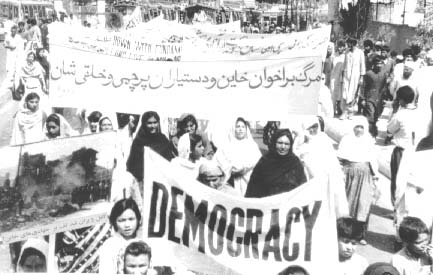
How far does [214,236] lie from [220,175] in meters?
1.07

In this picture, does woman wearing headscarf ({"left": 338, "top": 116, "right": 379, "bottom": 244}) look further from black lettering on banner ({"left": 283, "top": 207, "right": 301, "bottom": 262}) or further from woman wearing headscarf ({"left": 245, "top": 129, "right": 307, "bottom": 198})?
black lettering on banner ({"left": 283, "top": 207, "right": 301, "bottom": 262})

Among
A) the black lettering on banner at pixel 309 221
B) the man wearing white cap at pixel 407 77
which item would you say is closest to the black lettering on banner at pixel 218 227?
the black lettering on banner at pixel 309 221

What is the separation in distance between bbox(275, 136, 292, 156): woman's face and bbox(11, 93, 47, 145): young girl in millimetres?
2571

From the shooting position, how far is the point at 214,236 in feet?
13.3

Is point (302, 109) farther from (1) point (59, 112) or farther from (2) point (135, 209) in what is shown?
(1) point (59, 112)

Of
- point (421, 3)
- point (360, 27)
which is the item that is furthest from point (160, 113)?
point (421, 3)

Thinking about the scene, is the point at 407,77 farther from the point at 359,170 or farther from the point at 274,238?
the point at 274,238

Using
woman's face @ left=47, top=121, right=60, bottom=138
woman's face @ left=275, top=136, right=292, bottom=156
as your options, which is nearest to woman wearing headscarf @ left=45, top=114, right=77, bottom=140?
woman's face @ left=47, top=121, right=60, bottom=138

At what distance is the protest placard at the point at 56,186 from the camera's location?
14.4 feet

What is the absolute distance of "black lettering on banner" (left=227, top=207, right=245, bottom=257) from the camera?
157 inches

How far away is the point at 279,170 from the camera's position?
5.78m

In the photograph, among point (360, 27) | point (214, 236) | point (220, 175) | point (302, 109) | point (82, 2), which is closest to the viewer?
point (214, 236)

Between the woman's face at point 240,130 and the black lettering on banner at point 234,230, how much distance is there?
9.35 feet

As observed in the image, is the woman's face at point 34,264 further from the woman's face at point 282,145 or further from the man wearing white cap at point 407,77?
the man wearing white cap at point 407,77
